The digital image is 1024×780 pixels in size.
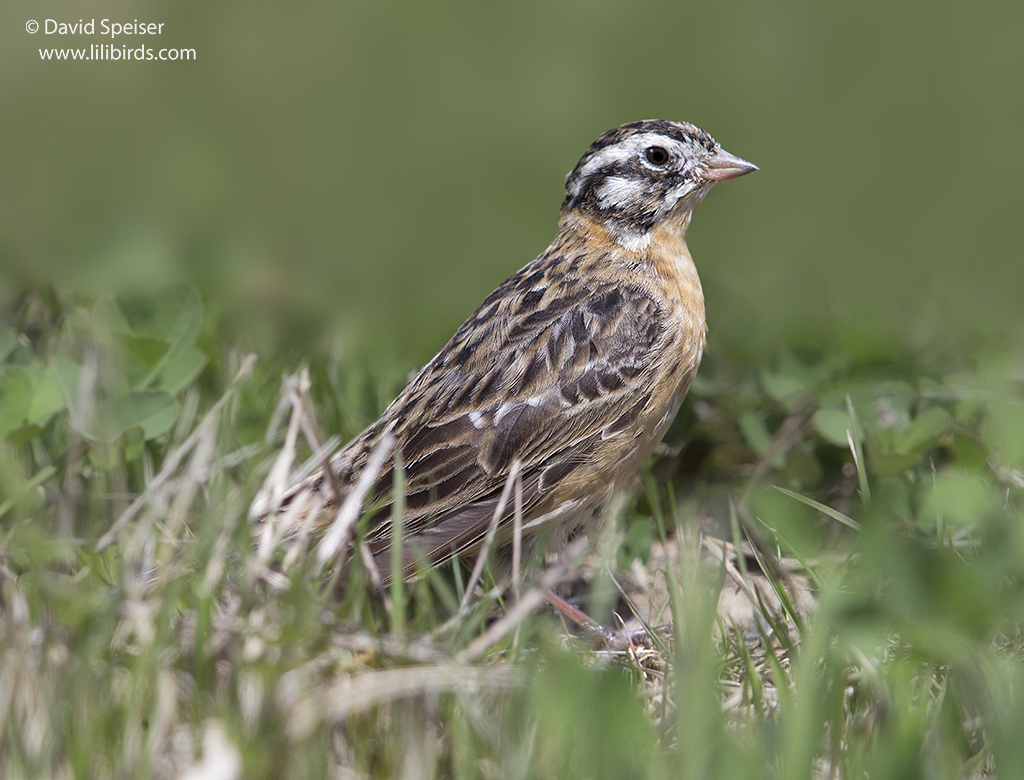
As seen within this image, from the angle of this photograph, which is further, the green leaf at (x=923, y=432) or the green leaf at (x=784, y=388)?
the green leaf at (x=784, y=388)

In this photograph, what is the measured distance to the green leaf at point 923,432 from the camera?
5328mm

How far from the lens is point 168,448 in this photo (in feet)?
17.8

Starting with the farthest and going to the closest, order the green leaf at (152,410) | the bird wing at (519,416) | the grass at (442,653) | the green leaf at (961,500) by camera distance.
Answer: the green leaf at (152,410) → the bird wing at (519,416) → the green leaf at (961,500) → the grass at (442,653)

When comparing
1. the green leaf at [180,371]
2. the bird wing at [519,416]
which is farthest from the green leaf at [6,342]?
the bird wing at [519,416]

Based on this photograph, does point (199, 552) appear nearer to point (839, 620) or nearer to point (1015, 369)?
point (839, 620)

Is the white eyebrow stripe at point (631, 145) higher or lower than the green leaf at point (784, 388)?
higher

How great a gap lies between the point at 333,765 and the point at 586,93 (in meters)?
7.99

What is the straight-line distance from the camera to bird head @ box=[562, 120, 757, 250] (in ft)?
18.2

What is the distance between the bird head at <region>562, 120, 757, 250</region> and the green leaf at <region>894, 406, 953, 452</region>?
150 centimetres

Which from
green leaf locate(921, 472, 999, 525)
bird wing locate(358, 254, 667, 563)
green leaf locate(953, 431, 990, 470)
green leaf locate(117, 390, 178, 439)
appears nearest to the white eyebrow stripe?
bird wing locate(358, 254, 667, 563)

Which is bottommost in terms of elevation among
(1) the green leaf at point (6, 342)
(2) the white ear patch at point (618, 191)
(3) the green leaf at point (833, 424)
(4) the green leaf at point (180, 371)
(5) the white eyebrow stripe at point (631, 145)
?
(3) the green leaf at point (833, 424)

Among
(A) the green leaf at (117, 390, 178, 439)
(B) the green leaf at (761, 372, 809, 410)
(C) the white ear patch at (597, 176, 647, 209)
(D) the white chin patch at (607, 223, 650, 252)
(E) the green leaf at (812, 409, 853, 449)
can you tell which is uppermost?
(C) the white ear patch at (597, 176, 647, 209)

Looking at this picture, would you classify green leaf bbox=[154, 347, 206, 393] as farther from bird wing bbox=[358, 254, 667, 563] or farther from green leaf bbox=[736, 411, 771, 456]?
green leaf bbox=[736, 411, 771, 456]

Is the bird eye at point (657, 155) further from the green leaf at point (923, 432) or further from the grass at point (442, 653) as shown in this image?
the green leaf at point (923, 432)
